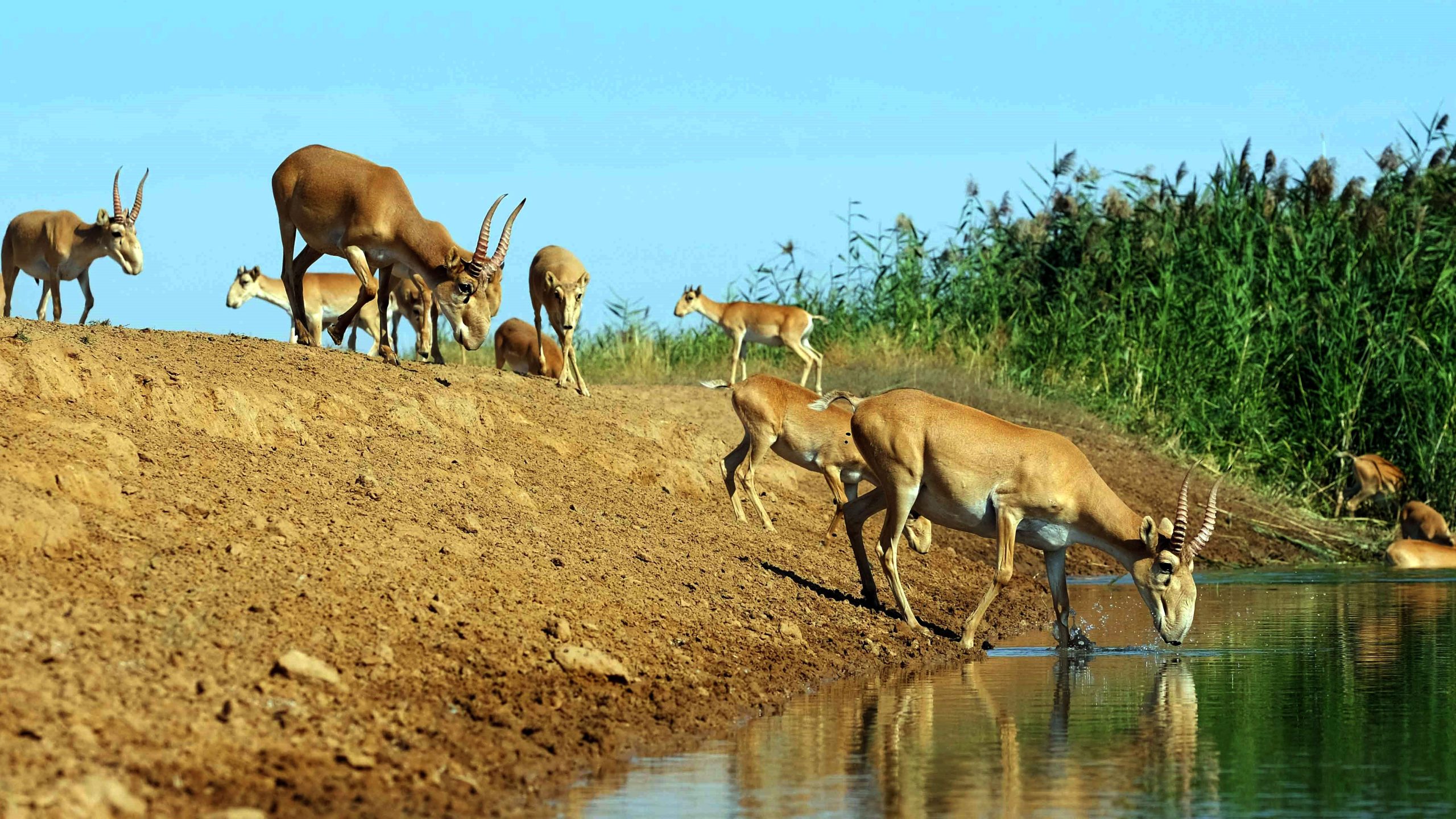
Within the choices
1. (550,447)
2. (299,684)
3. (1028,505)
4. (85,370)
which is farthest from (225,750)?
(550,447)

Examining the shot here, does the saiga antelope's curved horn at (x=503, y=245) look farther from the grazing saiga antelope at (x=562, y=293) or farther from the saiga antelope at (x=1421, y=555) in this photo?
the saiga antelope at (x=1421, y=555)

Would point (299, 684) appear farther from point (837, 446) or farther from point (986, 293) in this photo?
point (986, 293)

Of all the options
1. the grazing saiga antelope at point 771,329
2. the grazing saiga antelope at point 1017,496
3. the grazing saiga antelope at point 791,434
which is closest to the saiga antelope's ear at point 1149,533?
the grazing saiga antelope at point 1017,496

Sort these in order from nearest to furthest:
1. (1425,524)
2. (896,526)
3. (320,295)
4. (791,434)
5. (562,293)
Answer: (896,526), (791,434), (562,293), (1425,524), (320,295)

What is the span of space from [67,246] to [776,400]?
1185 centimetres

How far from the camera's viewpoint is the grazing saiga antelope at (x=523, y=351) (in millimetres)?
22484

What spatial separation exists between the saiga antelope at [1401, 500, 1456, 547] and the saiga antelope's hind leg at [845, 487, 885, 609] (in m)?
10.7

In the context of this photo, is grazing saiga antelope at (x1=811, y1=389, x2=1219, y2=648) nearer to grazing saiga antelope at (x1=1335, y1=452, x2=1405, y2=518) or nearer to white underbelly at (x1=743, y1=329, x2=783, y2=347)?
grazing saiga antelope at (x1=1335, y1=452, x2=1405, y2=518)

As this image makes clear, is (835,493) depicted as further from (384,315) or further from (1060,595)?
(384,315)

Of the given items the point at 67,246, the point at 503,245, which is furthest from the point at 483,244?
the point at 67,246

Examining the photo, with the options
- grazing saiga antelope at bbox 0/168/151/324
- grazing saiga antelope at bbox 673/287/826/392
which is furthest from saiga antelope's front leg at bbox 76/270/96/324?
grazing saiga antelope at bbox 673/287/826/392

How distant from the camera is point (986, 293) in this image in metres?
28.0

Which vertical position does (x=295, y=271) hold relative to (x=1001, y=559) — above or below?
above

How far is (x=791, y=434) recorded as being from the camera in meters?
16.2
